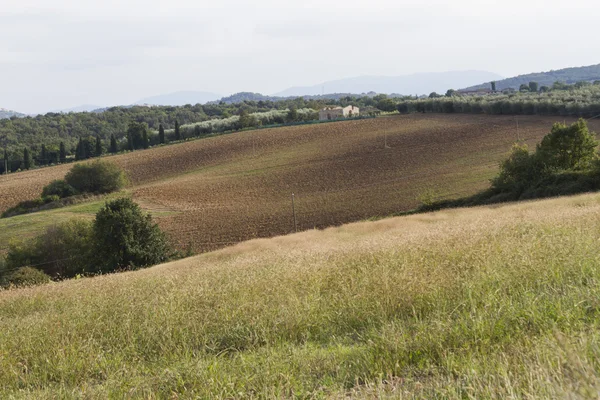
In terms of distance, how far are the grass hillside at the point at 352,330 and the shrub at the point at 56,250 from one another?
31.7 m

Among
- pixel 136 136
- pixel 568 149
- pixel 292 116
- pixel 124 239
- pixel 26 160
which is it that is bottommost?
pixel 124 239

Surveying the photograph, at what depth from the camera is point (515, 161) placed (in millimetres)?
41719

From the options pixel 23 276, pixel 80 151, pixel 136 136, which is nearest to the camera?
pixel 23 276

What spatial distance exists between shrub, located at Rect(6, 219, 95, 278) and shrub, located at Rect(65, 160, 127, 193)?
2800 cm

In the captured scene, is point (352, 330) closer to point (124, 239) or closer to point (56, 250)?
point (124, 239)

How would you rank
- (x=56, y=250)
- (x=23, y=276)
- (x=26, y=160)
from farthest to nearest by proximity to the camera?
(x=26, y=160), (x=56, y=250), (x=23, y=276)

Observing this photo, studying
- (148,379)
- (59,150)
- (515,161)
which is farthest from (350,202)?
(59,150)

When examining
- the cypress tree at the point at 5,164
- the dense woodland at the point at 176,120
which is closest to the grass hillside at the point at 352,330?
the dense woodland at the point at 176,120

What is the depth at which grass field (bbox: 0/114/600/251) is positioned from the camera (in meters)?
47.1

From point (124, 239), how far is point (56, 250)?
302 inches

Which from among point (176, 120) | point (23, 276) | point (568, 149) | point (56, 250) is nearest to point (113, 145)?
point (176, 120)

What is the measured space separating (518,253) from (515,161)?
37634 millimetres

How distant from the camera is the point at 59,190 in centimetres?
6619

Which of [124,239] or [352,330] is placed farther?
[124,239]
